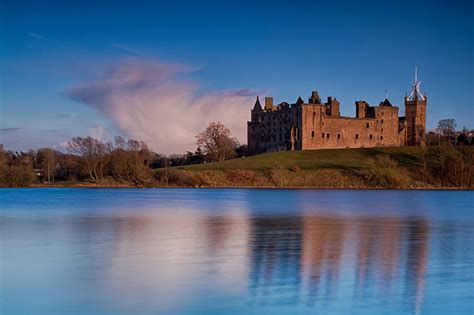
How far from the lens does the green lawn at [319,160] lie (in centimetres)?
7650

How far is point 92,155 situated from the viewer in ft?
252

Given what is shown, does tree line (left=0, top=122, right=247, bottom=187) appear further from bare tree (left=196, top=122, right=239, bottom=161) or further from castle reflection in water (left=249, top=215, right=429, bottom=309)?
castle reflection in water (left=249, top=215, right=429, bottom=309)

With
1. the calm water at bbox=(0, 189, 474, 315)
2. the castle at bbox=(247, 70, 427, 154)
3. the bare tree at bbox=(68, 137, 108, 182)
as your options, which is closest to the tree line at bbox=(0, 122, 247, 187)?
the bare tree at bbox=(68, 137, 108, 182)

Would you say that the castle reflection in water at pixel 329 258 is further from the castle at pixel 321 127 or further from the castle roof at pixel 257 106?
the castle roof at pixel 257 106

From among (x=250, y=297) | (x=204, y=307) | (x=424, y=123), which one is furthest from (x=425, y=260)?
(x=424, y=123)

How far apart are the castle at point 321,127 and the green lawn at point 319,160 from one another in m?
6.94

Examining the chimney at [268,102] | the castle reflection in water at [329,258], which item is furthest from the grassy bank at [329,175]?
the castle reflection in water at [329,258]

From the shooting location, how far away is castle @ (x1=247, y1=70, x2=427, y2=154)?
314 feet

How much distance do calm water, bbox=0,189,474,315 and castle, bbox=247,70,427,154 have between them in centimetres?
7439

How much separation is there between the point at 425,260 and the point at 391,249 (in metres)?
1.59

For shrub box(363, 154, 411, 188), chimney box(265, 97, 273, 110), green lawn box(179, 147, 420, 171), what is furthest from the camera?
chimney box(265, 97, 273, 110)

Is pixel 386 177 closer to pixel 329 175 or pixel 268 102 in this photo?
pixel 329 175

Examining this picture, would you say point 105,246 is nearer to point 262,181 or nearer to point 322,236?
point 322,236

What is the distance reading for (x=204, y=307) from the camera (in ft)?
28.3
